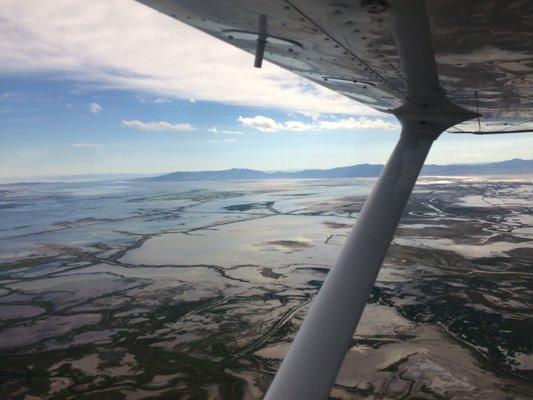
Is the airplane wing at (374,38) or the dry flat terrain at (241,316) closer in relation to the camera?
the airplane wing at (374,38)

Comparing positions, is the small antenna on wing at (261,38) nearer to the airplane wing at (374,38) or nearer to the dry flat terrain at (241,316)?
the airplane wing at (374,38)

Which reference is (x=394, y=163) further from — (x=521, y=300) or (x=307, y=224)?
(x=307, y=224)

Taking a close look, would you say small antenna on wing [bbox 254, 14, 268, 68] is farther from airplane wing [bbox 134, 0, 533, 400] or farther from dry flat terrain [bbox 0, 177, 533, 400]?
dry flat terrain [bbox 0, 177, 533, 400]

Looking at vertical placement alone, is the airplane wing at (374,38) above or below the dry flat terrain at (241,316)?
above

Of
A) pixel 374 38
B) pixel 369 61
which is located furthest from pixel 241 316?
pixel 374 38

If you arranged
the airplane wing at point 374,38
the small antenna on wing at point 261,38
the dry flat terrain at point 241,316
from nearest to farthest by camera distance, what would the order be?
the airplane wing at point 374,38, the small antenna on wing at point 261,38, the dry flat terrain at point 241,316

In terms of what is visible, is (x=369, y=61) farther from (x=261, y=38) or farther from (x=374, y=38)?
(x=261, y=38)

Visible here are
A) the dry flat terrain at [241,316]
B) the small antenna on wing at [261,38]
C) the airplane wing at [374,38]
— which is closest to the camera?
the airplane wing at [374,38]

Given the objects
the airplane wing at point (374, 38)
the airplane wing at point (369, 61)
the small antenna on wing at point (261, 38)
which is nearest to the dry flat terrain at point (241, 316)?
the airplane wing at point (369, 61)

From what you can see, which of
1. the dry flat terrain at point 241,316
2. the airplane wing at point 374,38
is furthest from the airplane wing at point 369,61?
the dry flat terrain at point 241,316

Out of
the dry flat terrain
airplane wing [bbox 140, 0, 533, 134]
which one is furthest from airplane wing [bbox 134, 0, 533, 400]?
the dry flat terrain
